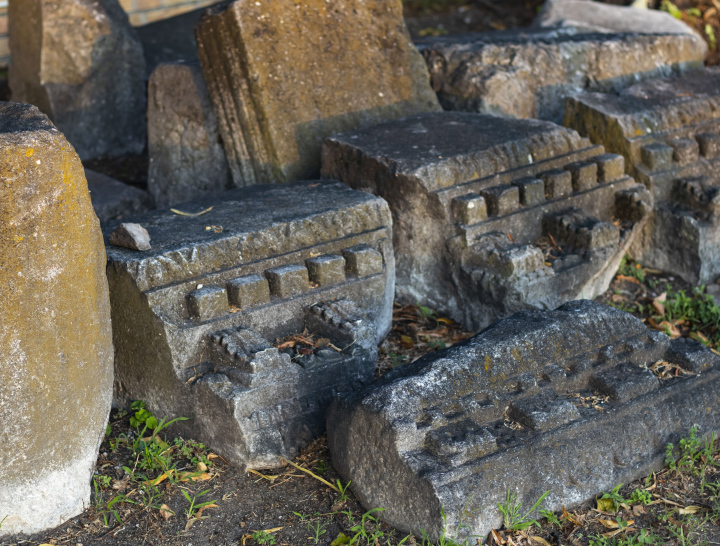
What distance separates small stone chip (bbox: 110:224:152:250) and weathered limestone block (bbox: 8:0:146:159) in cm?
337

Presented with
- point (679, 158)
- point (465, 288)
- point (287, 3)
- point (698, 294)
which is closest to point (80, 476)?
point (465, 288)

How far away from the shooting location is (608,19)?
23.1ft

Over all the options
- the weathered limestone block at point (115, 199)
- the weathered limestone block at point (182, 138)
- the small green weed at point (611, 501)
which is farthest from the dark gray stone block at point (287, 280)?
the weathered limestone block at point (115, 199)

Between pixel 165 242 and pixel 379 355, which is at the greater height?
pixel 165 242

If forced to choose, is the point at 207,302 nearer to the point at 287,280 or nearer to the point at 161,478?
the point at 287,280

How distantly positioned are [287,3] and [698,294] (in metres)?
2.81

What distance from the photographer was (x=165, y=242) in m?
3.34

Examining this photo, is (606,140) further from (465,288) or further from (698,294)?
(465,288)

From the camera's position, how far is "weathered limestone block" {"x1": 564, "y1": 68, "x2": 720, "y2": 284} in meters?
4.57

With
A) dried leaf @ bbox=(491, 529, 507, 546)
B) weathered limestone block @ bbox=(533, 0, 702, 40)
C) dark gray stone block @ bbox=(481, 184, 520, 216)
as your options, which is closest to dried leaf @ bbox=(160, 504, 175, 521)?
dried leaf @ bbox=(491, 529, 507, 546)

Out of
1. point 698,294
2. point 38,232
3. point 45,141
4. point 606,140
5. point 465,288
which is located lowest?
point 698,294

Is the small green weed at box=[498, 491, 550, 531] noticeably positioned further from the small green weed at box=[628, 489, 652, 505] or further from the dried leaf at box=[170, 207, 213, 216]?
the dried leaf at box=[170, 207, 213, 216]

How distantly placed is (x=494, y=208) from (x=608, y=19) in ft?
12.5

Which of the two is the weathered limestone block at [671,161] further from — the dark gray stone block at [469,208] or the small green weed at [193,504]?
the small green weed at [193,504]
